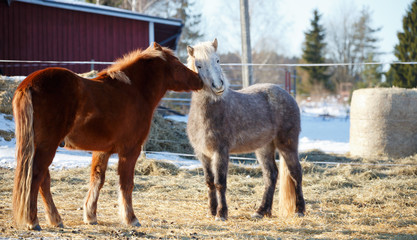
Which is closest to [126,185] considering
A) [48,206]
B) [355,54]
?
[48,206]

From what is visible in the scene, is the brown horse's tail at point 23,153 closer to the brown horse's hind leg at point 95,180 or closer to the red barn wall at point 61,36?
the brown horse's hind leg at point 95,180

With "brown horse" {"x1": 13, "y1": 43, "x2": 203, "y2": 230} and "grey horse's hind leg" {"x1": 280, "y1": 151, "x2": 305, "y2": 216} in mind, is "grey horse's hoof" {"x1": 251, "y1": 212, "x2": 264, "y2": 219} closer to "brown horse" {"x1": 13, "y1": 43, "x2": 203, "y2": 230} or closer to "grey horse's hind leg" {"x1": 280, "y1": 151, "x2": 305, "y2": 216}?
"grey horse's hind leg" {"x1": 280, "y1": 151, "x2": 305, "y2": 216}

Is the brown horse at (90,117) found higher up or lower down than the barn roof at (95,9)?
lower down

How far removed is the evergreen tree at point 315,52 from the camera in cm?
3209

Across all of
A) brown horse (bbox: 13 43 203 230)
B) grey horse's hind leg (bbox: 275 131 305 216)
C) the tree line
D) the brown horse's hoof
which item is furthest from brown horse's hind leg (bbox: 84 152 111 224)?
the tree line

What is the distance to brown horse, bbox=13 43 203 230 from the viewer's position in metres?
3.18

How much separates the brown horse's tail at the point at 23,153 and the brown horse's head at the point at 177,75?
1.47 meters

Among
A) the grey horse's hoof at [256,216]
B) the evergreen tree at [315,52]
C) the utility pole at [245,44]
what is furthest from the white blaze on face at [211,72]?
the evergreen tree at [315,52]

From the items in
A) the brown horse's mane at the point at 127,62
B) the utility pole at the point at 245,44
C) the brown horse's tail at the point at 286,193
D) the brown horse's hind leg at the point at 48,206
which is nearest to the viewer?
the brown horse's hind leg at the point at 48,206

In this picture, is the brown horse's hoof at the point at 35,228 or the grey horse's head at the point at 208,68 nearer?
the brown horse's hoof at the point at 35,228

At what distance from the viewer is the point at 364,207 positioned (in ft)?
16.4

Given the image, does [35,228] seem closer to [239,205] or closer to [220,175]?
[220,175]

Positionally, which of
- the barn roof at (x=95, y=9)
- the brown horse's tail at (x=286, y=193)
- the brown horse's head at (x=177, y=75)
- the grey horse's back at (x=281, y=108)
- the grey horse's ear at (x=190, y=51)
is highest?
the barn roof at (x=95, y=9)

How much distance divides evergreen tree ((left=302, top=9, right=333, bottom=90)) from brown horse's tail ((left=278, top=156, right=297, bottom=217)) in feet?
91.3
